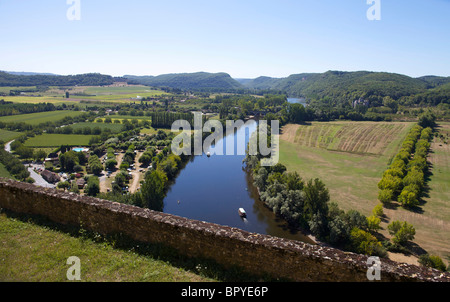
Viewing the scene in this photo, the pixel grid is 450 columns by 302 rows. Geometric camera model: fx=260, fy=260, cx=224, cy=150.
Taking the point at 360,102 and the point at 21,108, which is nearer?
the point at 21,108

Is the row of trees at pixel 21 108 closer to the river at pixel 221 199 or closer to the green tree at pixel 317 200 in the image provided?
the river at pixel 221 199

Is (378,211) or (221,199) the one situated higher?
(378,211)

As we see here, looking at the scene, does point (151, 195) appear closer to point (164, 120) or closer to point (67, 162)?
point (67, 162)

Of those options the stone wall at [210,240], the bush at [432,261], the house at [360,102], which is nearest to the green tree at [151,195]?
the stone wall at [210,240]

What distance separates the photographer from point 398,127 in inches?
3182

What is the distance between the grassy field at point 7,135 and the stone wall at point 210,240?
2978 inches

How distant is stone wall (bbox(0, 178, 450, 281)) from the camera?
246 inches

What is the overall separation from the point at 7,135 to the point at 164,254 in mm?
87009

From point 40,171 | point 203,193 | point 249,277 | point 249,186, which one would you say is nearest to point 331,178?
point 249,186

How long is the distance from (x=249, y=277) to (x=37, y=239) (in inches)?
251

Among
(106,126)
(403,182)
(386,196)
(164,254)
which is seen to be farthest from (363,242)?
(106,126)

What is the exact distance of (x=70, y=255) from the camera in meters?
7.10

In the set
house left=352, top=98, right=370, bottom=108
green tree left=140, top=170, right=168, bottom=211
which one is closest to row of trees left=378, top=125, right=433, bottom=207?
green tree left=140, top=170, right=168, bottom=211
